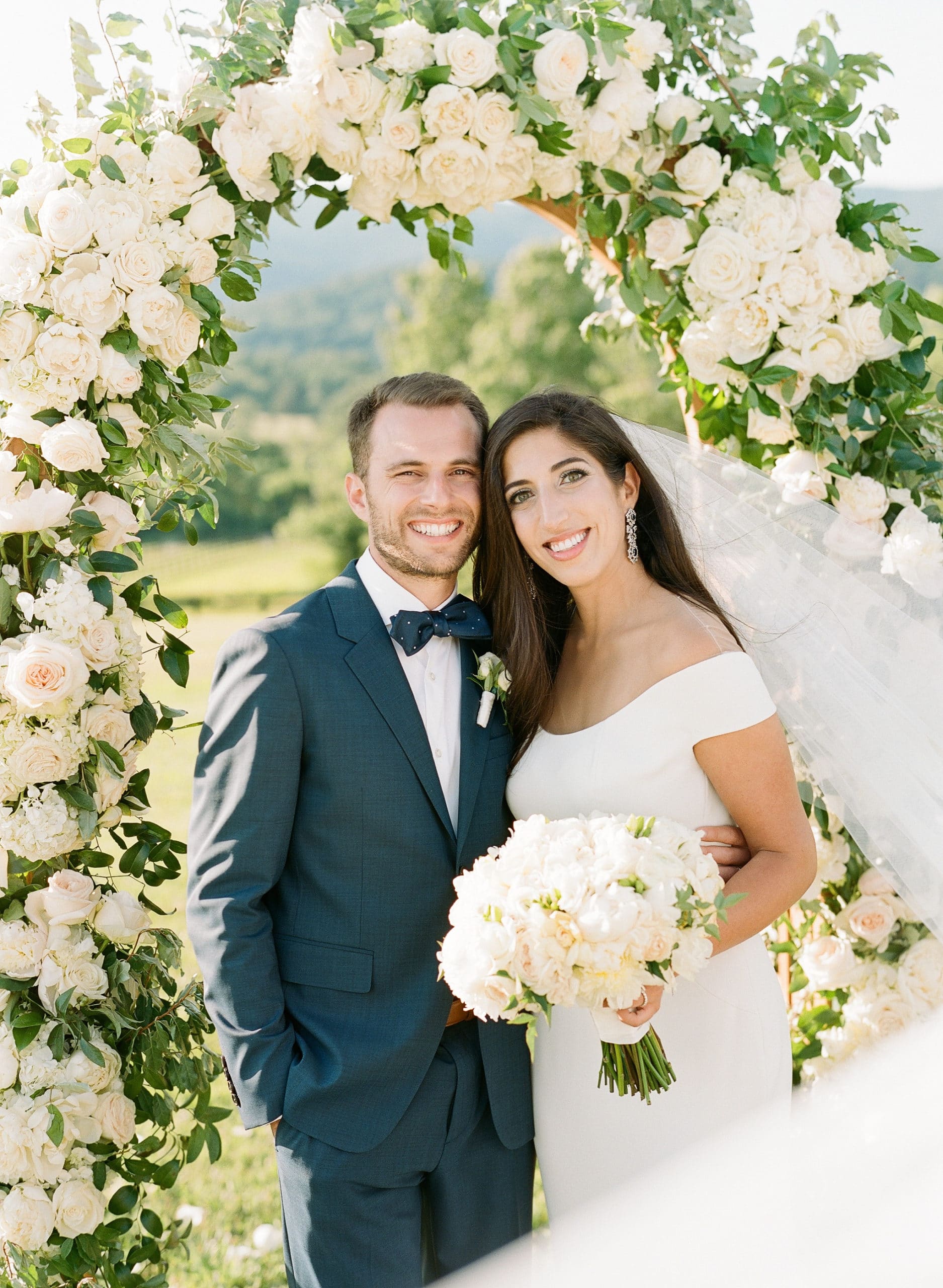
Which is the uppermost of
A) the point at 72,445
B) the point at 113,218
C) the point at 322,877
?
the point at 113,218

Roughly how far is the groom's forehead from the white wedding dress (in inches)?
33.9

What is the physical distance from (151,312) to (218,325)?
0.88 feet

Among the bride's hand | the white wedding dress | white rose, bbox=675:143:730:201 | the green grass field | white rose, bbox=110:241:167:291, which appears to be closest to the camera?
the bride's hand

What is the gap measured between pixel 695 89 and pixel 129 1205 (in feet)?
11.7

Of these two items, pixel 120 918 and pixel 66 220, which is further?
pixel 120 918

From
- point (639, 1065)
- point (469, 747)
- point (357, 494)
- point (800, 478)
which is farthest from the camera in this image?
point (800, 478)

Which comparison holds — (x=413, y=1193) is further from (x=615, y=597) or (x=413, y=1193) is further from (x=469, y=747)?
(x=615, y=597)

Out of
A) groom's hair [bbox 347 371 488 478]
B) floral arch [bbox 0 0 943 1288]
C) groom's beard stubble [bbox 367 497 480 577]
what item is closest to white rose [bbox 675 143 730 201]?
floral arch [bbox 0 0 943 1288]

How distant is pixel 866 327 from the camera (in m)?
3.23

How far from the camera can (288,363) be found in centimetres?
6575

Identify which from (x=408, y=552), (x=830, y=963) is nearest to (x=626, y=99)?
(x=408, y=552)

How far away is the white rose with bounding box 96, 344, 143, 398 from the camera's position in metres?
2.66

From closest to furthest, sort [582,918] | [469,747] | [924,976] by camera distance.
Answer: [582,918] < [469,747] < [924,976]

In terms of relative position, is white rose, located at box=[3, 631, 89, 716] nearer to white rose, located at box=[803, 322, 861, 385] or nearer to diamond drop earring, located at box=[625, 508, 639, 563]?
diamond drop earring, located at box=[625, 508, 639, 563]
